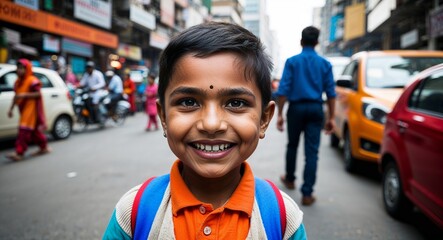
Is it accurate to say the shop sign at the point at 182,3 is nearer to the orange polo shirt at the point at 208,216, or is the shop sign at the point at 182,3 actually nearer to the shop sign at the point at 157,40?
the shop sign at the point at 157,40

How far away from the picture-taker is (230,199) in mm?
1203

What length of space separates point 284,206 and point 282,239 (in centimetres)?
12

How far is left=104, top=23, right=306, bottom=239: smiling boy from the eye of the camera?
114 centimetres

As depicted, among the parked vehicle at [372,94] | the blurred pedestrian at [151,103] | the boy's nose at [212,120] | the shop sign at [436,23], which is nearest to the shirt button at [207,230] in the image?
the boy's nose at [212,120]

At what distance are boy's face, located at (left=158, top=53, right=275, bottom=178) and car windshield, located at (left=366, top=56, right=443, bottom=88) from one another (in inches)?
166

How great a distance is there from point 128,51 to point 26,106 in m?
16.7

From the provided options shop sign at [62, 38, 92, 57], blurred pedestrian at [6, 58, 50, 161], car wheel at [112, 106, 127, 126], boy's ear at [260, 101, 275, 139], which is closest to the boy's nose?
boy's ear at [260, 101, 275, 139]

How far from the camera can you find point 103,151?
660cm

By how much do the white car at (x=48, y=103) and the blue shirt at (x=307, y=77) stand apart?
5421 mm

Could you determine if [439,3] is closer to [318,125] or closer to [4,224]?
[318,125]

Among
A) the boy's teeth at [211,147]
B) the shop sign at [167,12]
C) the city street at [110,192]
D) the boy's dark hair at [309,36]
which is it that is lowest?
the city street at [110,192]

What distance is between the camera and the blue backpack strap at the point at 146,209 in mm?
1182

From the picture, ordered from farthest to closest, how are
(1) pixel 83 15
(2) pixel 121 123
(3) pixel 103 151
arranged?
(1) pixel 83 15 → (2) pixel 121 123 → (3) pixel 103 151

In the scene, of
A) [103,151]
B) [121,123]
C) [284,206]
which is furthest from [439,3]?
[284,206]
